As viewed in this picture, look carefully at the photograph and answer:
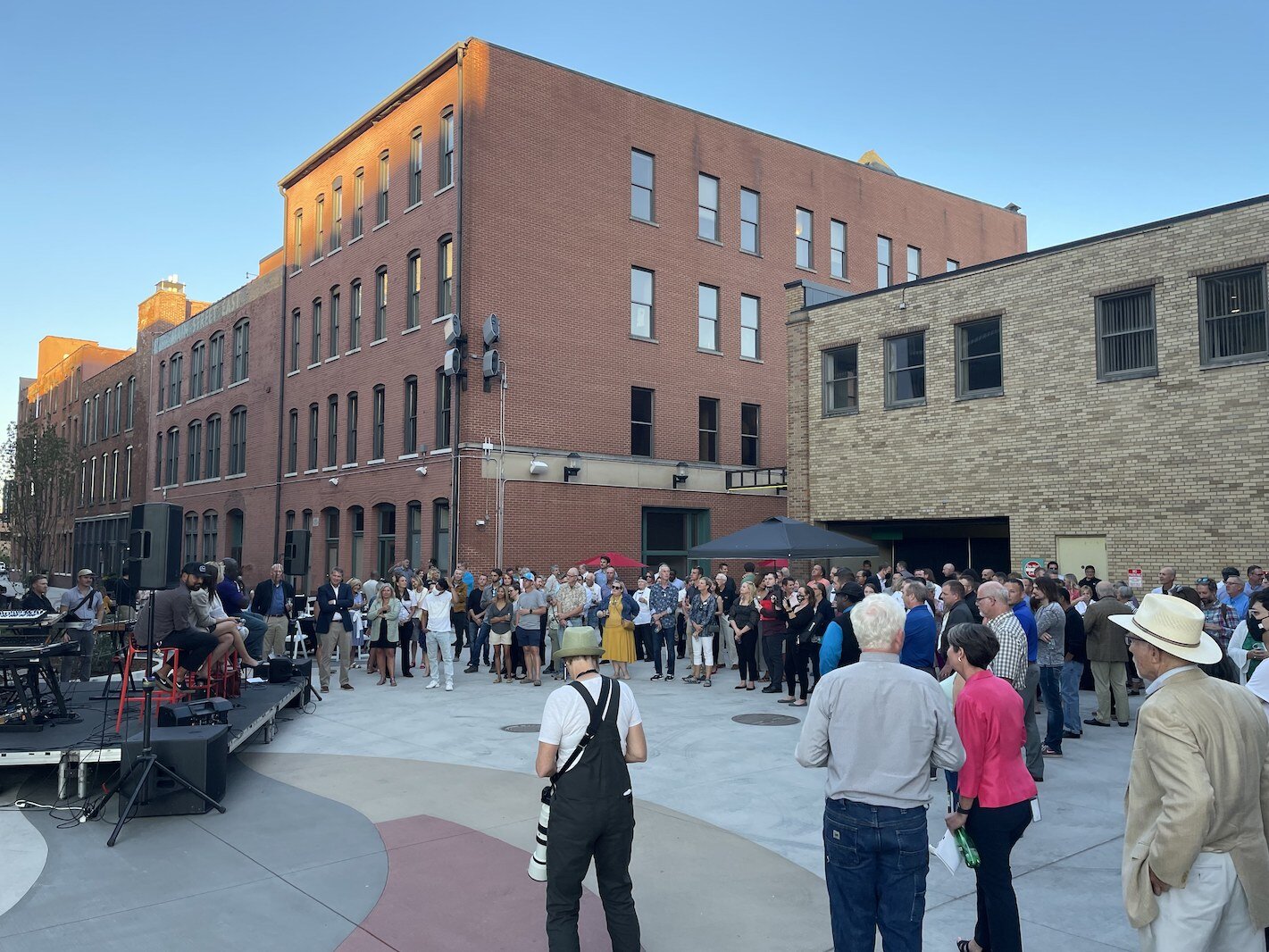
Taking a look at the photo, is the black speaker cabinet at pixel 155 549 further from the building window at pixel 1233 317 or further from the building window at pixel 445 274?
the building window at pixel 445 274

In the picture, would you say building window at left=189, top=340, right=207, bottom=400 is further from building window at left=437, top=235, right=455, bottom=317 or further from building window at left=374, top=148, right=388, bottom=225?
building window at left=437, top=235, right=455, bottom=317

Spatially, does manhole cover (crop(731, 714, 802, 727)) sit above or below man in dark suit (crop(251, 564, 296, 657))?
below

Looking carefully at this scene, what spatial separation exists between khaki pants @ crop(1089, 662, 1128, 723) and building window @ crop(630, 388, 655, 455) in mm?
18828

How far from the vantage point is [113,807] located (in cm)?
847

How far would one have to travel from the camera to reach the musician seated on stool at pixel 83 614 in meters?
14.9

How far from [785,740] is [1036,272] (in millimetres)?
12644

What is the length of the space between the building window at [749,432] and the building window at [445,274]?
10.6 meters

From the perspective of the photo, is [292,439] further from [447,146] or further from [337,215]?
[447,146]

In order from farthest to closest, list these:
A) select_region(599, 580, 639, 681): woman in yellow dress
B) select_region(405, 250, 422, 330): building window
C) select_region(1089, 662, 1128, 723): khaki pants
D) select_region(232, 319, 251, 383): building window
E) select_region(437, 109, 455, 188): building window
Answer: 1. select_region(232, 319, 251, 383): building window
2. select_region(405, 250, 422, 330): building window
3. select_region(437, 109, 455, 188): building window
4. select_region(599, 580, 639, 681): woman in yellow dress
5. select_region(1089, 662, 1128, 723): khaki pants

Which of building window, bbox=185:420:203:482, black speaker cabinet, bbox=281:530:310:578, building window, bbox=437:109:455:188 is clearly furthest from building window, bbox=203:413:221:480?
black speaker cabinet, bbox=281:530:310:578

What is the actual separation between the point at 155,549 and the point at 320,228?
29866 mm

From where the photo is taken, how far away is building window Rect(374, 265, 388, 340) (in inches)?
1203

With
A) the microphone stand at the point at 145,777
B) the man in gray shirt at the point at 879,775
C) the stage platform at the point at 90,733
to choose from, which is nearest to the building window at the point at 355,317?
the stage platform at the point at 90,733

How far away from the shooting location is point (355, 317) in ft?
106
